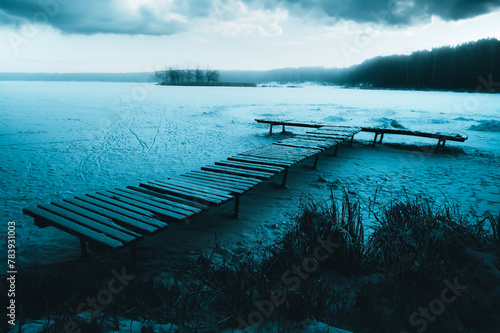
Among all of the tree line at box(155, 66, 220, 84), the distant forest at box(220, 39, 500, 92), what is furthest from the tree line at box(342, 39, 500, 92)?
the tree line at box(155, 66, 220, 84)

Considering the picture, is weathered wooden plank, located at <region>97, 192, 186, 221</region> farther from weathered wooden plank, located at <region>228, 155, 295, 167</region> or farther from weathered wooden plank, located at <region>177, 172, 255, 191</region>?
weathered wooden plank, located at <region>228, 155, 295, 167</region>

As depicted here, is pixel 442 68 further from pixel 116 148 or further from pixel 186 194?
pixel 186 194

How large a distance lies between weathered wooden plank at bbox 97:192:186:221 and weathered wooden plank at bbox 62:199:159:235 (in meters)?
0.22

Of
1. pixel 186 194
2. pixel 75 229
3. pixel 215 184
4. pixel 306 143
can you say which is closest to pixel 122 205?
pixel 75 229

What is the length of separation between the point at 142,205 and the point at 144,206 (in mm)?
38

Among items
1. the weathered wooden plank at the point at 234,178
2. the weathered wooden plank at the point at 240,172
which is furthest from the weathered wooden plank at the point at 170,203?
the weathered wooden plank at the point at 240,172

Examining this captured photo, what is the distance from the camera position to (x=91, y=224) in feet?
8.32

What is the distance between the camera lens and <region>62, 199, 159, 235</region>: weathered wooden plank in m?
2.49

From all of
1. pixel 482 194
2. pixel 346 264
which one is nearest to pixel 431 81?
pixel 482 194

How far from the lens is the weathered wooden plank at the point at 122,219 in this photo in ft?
8.16

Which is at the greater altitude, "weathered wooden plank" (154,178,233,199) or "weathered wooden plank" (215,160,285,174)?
"weathered wooden plank" (215,160,285,174)

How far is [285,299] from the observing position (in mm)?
1852

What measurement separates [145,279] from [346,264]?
Result: 173 centimetres

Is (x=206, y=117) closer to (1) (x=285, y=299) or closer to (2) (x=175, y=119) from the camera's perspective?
(2) (x=175, y=119)
